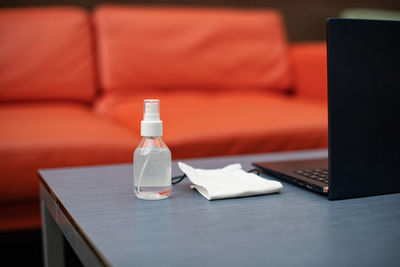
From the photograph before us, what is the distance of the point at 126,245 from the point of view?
1.51 feet

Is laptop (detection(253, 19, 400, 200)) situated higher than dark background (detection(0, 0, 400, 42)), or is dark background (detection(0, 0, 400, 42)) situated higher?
dark background (detection(0, 0, 400, 42))

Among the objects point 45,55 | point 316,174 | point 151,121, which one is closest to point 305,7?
point 45,55

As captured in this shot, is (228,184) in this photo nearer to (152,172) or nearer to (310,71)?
(152,172)

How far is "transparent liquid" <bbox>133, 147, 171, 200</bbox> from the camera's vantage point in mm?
632

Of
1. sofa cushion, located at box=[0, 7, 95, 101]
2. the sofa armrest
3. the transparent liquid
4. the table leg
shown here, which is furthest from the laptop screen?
sofa cushion, located at box=[0, 7, 95, 101]

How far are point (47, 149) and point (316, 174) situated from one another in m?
0.73

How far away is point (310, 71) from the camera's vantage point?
82.0 inches

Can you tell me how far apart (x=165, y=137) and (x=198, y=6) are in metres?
1.27

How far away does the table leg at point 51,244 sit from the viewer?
87 cm

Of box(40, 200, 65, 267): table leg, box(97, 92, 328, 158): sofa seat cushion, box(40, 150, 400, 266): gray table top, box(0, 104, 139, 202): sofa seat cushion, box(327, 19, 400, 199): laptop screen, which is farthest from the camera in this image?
box(97, 92, 328, 158): sofa seat cushion

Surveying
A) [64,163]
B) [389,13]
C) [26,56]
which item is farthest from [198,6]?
[64,163]

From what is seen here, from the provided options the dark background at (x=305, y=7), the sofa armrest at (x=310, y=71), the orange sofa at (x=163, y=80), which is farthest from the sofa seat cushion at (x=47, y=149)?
the dark background at (x=305, y=7)

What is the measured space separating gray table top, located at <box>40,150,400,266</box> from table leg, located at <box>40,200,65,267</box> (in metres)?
0.18

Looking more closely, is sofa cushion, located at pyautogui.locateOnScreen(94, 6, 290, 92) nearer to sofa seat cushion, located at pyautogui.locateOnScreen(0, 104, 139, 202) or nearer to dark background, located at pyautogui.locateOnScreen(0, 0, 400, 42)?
dark background, located at pyautogui.locateOnScreen(0, 0, 400, 42)
